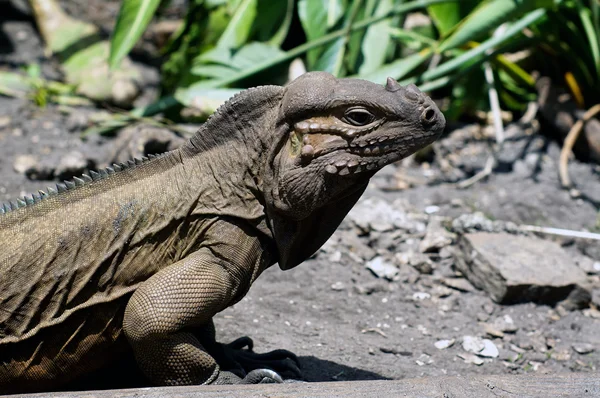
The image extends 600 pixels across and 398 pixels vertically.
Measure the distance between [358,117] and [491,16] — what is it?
406 cm

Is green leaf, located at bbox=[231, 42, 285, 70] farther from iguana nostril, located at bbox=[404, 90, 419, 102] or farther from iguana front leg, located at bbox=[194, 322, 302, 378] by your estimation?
iguana nostril, located at bbox=[404, 90, 419, 102]

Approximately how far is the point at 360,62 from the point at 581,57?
7.83 ft

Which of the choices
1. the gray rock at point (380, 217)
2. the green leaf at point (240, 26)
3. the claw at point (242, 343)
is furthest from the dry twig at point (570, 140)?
the claw at point (242, 343)

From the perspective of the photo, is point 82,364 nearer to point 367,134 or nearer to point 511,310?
point 367,134

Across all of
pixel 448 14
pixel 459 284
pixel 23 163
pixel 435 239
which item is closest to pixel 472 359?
pixel 459 284

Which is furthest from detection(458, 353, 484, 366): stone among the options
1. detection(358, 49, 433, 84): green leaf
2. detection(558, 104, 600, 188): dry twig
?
detection(558, 104, 600, 188): dry twig

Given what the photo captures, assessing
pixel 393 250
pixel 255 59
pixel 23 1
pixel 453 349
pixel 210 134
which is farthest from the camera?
pixel 23 1

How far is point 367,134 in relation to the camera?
318cm

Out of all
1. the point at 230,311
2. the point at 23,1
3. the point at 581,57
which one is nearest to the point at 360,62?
the point at 581,57

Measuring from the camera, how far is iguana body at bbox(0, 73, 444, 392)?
10.4ft

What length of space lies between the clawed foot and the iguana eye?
1224mm

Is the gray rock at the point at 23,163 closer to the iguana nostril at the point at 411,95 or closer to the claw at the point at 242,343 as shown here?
the claw at the point at 242,343

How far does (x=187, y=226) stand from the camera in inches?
131

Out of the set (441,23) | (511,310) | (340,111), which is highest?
(340,111)
